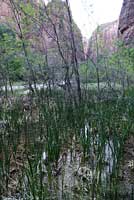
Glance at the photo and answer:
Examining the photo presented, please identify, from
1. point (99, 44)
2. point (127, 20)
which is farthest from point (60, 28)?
point (127, 20)

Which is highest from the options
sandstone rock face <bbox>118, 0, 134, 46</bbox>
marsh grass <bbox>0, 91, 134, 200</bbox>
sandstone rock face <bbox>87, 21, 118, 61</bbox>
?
sandstone rock face <bbox>118, 0, 134, 46</bbox>

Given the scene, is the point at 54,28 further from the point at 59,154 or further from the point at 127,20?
the point at 127,20

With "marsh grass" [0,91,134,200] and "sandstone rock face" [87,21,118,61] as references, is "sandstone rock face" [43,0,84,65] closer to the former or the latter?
"sandstone rock face" [87,21,118,61]

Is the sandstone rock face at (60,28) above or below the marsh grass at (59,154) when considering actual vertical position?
above


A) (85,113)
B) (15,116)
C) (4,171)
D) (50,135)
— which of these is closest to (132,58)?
(85,113)

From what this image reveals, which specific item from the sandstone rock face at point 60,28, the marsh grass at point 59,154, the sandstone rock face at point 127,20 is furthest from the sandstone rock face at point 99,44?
the sandstone rock face at point 127,20

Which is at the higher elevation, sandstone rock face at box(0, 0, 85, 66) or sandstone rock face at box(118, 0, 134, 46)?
sandstone rock face at box(118, 0, 134, 46)

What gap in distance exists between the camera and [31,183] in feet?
6.72

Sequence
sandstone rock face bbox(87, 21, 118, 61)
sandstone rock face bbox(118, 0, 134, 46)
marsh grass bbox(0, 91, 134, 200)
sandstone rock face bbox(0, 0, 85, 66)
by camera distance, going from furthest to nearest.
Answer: sandstone rock face bbox(118, 0, 134, 46) < sandstone rock face bbox(87, 21, 118, 61) < sandstone rock face bbox(0, 0, 85, 66) < marsh grass bbox(0, 91, 134, 200)

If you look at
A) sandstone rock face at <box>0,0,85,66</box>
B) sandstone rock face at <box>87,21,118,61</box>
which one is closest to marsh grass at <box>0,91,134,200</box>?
sandstone rock face at <box>0,0,85,66</box>

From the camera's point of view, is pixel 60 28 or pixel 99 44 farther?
pixel 99 44

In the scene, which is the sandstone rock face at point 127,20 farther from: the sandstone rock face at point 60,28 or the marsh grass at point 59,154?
the marsh grass at point 59,154

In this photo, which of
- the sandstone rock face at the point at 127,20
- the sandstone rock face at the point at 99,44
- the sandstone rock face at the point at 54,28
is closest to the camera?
the sandstone rock face at the point at 54,28

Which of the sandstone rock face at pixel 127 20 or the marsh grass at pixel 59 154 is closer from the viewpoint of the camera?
the marsh grass at pixel 59 154
